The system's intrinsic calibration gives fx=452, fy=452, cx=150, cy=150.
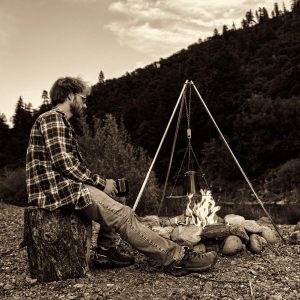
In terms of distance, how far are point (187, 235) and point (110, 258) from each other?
958 millimetres

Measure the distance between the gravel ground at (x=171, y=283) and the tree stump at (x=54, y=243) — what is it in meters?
0.09

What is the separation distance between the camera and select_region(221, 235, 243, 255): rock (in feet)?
15.2

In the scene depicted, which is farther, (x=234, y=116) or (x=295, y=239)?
(x=234, y=116)

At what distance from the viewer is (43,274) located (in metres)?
3.79

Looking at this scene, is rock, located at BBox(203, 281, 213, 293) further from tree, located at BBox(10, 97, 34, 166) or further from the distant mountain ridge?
tree, located at BBox(10, 97, 34, 166)

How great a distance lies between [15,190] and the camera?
43.4ft

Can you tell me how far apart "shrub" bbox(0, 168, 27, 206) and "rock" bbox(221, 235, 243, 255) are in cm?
884

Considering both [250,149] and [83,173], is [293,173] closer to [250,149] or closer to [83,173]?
[250,149]

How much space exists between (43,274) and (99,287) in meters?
0.53

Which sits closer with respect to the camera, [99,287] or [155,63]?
[99,287]

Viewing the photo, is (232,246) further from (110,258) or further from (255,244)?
(110,258)

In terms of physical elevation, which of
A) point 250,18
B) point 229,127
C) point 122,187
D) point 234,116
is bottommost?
point 122,187

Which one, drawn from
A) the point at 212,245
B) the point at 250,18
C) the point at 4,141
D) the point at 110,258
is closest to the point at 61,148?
the point at 110,258

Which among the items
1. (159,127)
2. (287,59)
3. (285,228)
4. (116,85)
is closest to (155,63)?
(116,85)
